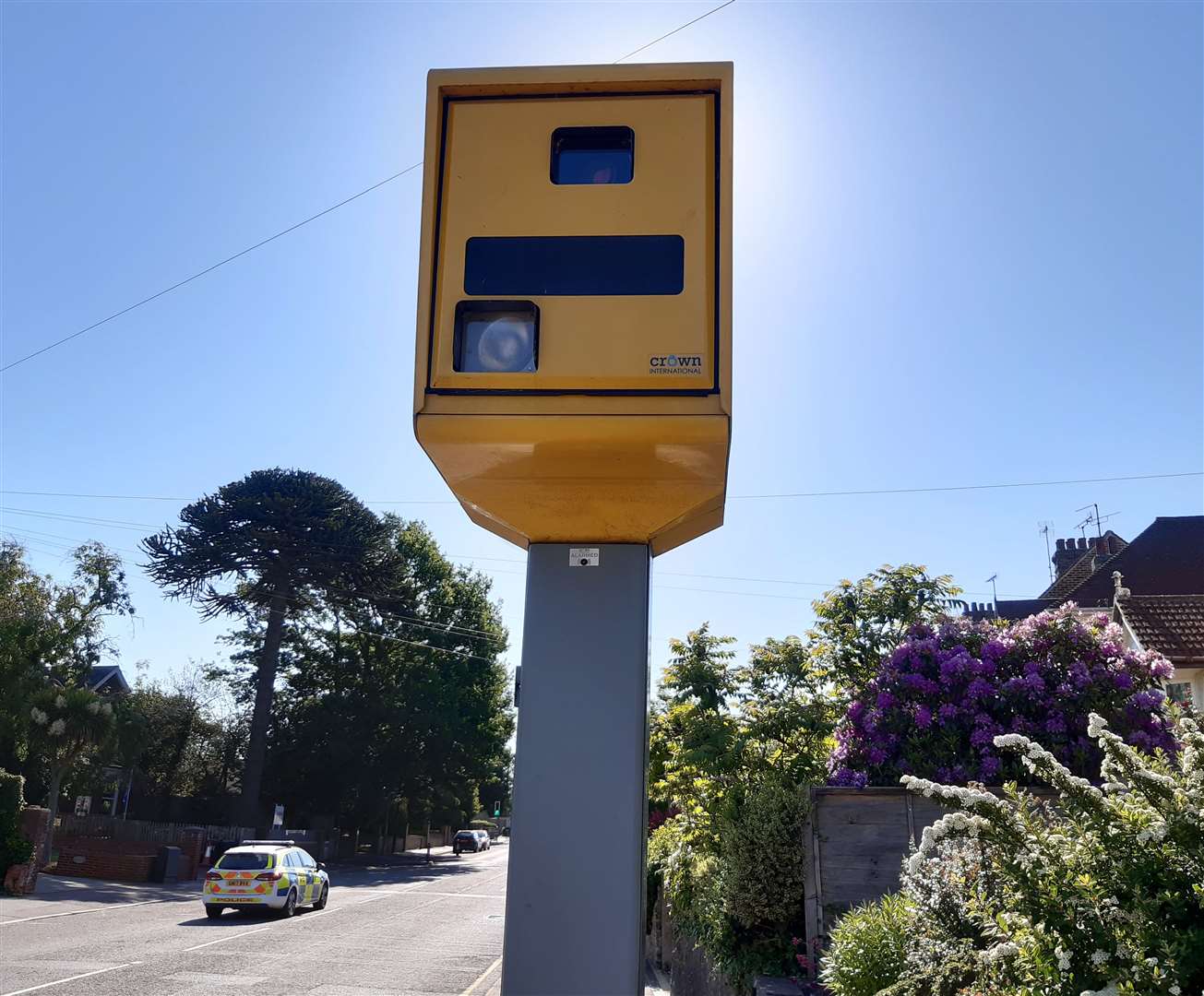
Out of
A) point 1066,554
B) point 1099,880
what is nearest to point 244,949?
point 1099,880

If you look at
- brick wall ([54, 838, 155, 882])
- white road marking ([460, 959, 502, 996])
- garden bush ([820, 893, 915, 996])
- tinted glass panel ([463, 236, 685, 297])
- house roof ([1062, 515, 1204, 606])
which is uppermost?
house roof ([1062, 515, 1204, 606])

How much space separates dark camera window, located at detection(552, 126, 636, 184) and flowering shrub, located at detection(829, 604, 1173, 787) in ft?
14.8

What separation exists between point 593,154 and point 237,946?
14131 mm

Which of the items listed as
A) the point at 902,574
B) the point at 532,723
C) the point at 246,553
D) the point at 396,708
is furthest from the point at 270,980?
the point at 396,708

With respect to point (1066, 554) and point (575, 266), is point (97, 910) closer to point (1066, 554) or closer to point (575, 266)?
point (575, 266)

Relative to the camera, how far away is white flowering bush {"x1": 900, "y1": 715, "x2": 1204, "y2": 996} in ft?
8.04

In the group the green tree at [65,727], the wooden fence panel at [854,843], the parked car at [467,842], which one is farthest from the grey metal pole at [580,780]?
the parked car at [467,842]

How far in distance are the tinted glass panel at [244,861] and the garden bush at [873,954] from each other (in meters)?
16.7

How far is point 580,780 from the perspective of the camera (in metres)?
3.66

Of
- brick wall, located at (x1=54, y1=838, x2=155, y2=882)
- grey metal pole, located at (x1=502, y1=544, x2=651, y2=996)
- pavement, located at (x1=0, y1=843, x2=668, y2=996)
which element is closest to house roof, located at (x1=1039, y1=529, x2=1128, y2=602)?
pavement, located at (x1=0, y1=843, x2=668, y2=996)

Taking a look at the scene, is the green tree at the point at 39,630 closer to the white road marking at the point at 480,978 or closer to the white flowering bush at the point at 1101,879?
the white road marking at the point at 480,978

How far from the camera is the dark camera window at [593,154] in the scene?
366cm

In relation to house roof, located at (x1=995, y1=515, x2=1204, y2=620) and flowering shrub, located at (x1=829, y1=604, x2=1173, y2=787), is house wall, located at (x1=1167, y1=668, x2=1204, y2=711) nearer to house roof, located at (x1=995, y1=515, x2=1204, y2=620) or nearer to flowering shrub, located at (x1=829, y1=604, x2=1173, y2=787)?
house roof, located at (x1=995, y1=515, x2=1204, y2=620)

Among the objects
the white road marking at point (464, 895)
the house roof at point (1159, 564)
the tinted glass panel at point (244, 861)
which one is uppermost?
the house roof at point (1159, 564)
